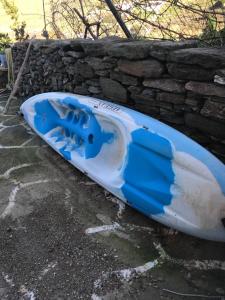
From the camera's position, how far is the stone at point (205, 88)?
2.47m

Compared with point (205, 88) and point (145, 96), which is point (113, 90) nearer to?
point (145, 96)

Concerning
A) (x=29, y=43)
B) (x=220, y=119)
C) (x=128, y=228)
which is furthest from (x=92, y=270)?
(x=29, y=43)

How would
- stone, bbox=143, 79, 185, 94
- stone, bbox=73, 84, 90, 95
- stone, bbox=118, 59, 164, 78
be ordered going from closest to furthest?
stone, bbox=143, 79, 185, 94 < stone, bbox=118, 59, 164, 78 < stone, bbox=73, 84, 90, 95

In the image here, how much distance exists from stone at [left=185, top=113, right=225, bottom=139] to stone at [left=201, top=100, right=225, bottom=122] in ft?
0.22

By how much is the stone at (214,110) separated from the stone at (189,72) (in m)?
0.18

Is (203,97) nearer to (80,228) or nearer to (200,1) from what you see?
(80,228)

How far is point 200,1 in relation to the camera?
12.5ft

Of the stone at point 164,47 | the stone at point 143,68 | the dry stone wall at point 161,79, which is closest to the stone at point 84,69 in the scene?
the dry stone wall at point 161,79

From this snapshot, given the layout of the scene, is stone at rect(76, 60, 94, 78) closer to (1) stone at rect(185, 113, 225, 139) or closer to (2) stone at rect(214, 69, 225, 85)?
(1) stone at rect(185, 113, 225, 139)

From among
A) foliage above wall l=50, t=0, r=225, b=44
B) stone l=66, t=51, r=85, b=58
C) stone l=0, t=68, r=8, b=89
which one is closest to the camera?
foliage above wall l=50, t=0, r=225, b=44

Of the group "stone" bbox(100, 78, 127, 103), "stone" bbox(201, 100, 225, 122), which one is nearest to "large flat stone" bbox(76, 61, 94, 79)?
"stone" bbox(100, 78, 127, 103)

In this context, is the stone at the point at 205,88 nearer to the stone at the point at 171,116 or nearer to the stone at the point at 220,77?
the stone at the point at 220,77

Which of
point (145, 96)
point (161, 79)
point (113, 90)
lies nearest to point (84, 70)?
point (113, 90)

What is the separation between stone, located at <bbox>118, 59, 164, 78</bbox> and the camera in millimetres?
2939
